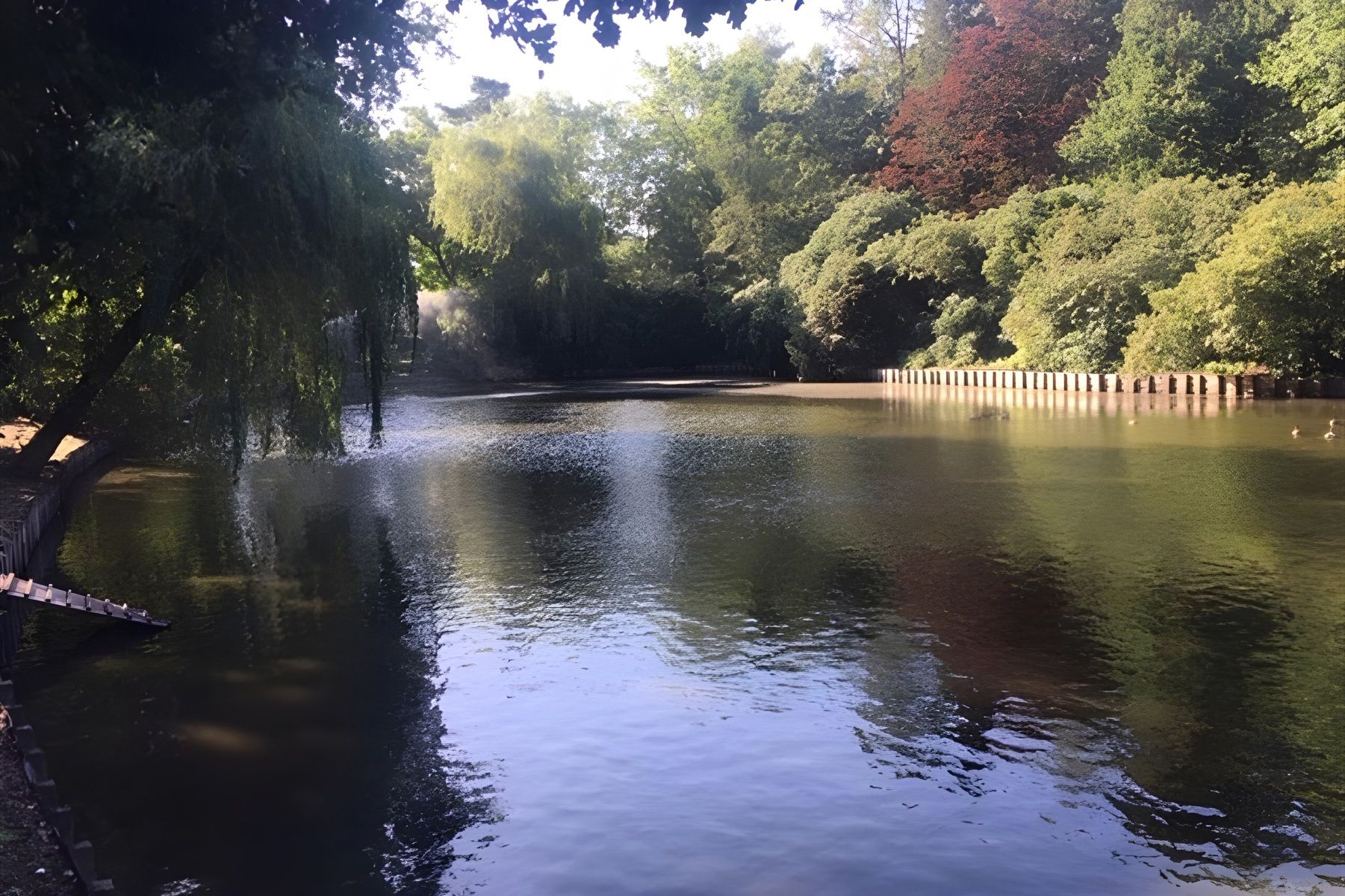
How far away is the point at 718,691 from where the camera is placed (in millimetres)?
9117

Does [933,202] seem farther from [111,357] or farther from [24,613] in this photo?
[24,613]

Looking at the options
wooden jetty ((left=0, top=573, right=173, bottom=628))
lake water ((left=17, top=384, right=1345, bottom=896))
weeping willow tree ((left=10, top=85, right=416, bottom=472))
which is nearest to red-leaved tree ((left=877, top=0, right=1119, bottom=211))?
lake water ((left=17, top=384, right=1345, bottom=896))

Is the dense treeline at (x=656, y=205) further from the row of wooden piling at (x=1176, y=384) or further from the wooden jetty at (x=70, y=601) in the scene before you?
the wooden jetty at (x=70, y=601)

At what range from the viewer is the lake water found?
6.44m

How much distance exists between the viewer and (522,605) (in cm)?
1198

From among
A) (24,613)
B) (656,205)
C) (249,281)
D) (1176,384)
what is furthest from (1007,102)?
(24,613)

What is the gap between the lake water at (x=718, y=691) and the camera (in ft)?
21.1

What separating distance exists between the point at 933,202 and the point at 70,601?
49.5 meters

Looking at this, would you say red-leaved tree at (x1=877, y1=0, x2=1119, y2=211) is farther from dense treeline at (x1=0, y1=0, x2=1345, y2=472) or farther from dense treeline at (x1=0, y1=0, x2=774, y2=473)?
dense treeline at (x1=0, y1=0, x2=774, y2=473)

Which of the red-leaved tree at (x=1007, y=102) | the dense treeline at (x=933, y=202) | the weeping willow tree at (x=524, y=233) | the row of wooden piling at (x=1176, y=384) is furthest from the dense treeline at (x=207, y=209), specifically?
the red-leaved tree at (x=1007, y=102)

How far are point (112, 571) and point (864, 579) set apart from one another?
28.7ft

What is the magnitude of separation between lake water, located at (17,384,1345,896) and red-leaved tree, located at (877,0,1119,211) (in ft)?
121

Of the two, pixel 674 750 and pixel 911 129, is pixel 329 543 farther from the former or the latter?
pixel 911 129

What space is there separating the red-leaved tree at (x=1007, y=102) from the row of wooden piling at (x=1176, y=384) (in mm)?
14319
